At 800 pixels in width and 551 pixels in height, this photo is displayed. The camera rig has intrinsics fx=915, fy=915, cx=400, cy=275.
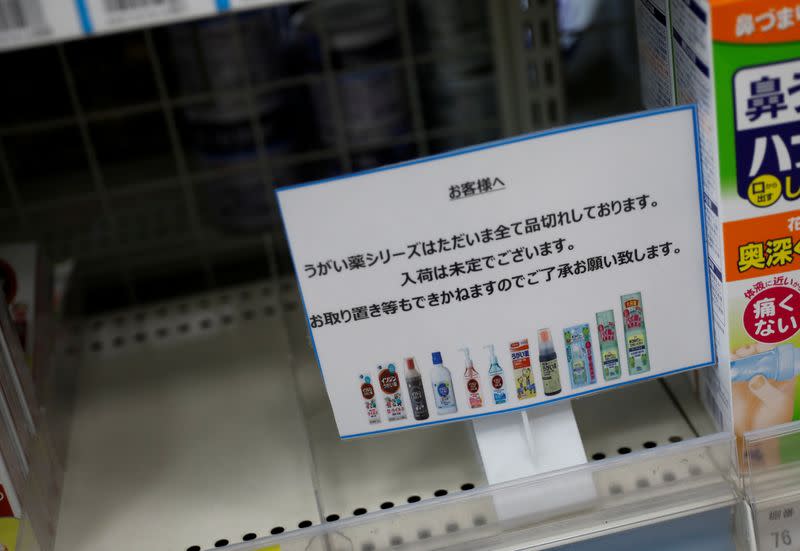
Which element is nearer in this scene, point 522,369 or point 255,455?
point 522,369

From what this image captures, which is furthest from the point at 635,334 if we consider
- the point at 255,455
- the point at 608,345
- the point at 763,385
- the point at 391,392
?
the point at 255,455

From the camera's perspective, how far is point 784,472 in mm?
907

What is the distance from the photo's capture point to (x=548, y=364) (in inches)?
36.6

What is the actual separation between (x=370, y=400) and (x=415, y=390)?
5 centimetres

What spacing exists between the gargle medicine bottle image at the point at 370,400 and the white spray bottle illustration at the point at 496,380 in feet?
0.39

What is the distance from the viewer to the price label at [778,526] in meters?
0.92

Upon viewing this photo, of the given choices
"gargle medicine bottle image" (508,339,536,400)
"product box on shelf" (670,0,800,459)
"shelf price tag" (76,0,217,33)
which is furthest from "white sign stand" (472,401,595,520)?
A: "shelf price tag" (76,0,217,33)

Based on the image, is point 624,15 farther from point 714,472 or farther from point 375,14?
point 714,472

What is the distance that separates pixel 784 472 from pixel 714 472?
0.07m

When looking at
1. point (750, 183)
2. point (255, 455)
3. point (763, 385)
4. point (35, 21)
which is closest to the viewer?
point (35, 21)

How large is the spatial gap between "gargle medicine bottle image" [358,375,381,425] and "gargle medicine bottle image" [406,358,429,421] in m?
0.04

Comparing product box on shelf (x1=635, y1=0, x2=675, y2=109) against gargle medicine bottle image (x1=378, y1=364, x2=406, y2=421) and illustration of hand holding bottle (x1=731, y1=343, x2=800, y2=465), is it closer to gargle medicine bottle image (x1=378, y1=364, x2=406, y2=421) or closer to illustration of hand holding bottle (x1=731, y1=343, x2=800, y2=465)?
illustration of hand holding bottle (x1=731, y1=343, x2=800, y2=465)

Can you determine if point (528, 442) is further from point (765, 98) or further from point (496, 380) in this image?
point (765, 98)

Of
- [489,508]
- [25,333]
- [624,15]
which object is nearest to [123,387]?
[25,333]
